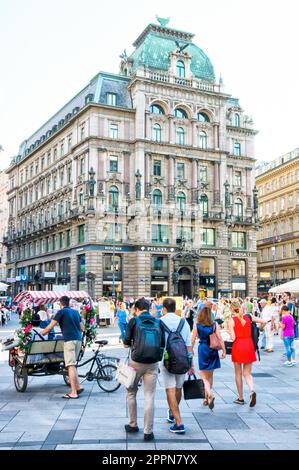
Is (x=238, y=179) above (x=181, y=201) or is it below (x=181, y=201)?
above

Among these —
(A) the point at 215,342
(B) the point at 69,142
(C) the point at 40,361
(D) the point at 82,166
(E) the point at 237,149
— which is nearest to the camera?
(A) the point at 215,342

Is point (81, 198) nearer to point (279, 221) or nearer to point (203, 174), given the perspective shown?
point (203, 174)

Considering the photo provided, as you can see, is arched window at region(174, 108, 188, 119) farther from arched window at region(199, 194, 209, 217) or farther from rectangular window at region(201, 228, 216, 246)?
rectangular window at region(201, 228, 216, 246)

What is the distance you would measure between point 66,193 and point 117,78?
1407 cm

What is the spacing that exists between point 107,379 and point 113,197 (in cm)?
4298

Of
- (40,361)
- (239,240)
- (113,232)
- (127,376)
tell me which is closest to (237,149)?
(239,240)

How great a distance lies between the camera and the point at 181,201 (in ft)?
186

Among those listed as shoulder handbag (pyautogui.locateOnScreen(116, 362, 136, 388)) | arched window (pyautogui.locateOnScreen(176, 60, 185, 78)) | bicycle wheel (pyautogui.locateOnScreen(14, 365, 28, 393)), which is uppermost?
arched window (pyautogui.locateOnScreen(176, 60, 185, 78))

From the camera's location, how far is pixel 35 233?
68562 mm

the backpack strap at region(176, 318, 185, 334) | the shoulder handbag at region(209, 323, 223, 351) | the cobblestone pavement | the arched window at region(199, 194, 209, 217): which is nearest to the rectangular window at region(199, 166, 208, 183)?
the arched window at region(199, 194, 209, 217)

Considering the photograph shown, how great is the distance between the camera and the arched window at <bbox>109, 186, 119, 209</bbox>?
5362 cm

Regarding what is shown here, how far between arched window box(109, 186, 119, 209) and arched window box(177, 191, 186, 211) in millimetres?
6989

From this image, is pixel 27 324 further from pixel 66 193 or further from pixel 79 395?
pixel 66 193
